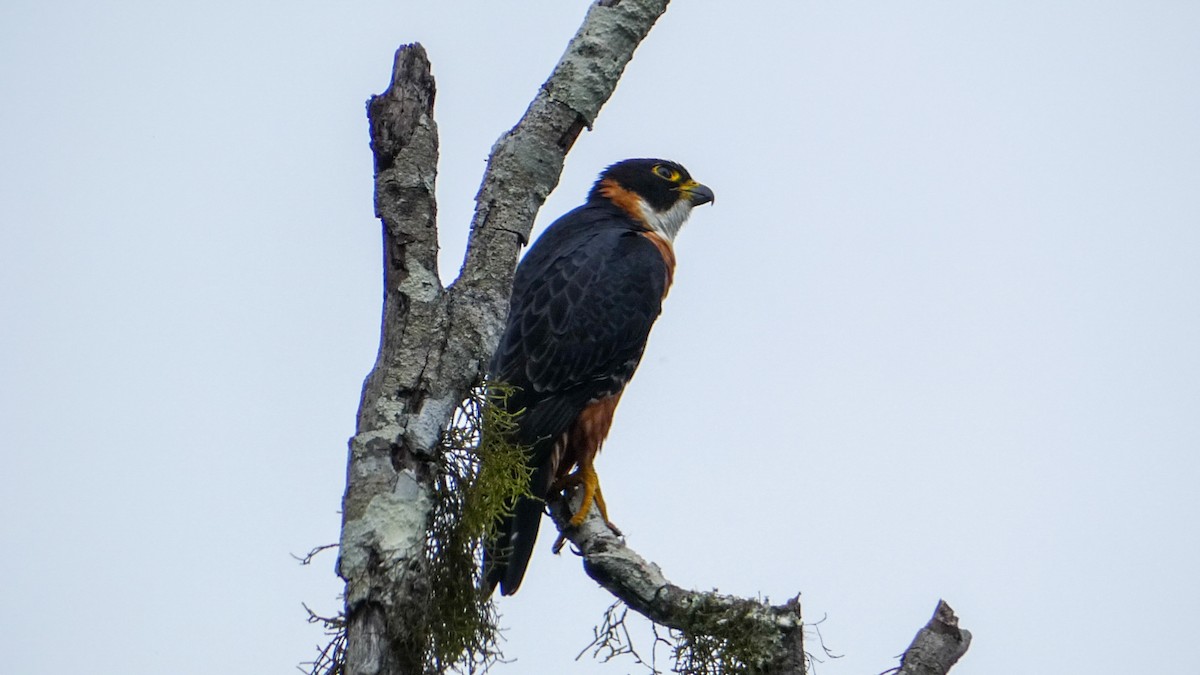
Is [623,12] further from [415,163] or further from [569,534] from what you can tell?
[569,534]

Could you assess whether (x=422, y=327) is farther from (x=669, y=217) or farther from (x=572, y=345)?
(x=669, y=217)

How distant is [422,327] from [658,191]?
4407 mm

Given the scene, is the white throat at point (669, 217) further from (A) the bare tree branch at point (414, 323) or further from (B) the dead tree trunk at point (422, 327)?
(A) the bare tree branch at point (414, 323)

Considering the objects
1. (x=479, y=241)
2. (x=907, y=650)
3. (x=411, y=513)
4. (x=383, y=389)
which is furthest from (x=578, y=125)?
(x=907, y=650)

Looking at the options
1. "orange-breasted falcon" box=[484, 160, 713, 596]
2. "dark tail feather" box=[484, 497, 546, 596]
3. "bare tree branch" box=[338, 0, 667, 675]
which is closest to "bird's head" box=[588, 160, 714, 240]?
"orange-breasted falcon" box=[484, 160, 713, 596]

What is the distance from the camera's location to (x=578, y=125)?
4.24m

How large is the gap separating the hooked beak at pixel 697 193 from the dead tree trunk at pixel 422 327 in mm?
3188

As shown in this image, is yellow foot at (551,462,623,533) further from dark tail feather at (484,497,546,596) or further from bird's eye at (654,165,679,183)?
bird's eye at (654,165,679,183)

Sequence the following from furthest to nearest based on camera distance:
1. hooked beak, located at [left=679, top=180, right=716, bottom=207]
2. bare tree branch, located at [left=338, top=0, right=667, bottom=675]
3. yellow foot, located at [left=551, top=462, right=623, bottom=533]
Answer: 1. hooked beak, located at [left=679, top=180, right=716, bottom=207]
2. yellow foot, located at [left=551, top=462, right=623, bottom=533]
3. bare tree branch, located at [left=338, top=0, right=667, bottom=675]

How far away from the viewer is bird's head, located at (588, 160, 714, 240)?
757 centimetres

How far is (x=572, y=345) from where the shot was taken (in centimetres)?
601

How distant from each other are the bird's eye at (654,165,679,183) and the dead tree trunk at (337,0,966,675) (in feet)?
10.4

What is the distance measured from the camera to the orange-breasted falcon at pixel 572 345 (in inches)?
223

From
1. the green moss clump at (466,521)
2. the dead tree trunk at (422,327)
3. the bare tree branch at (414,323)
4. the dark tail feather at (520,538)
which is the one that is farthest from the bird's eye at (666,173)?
the green moss clump at (466,521)
